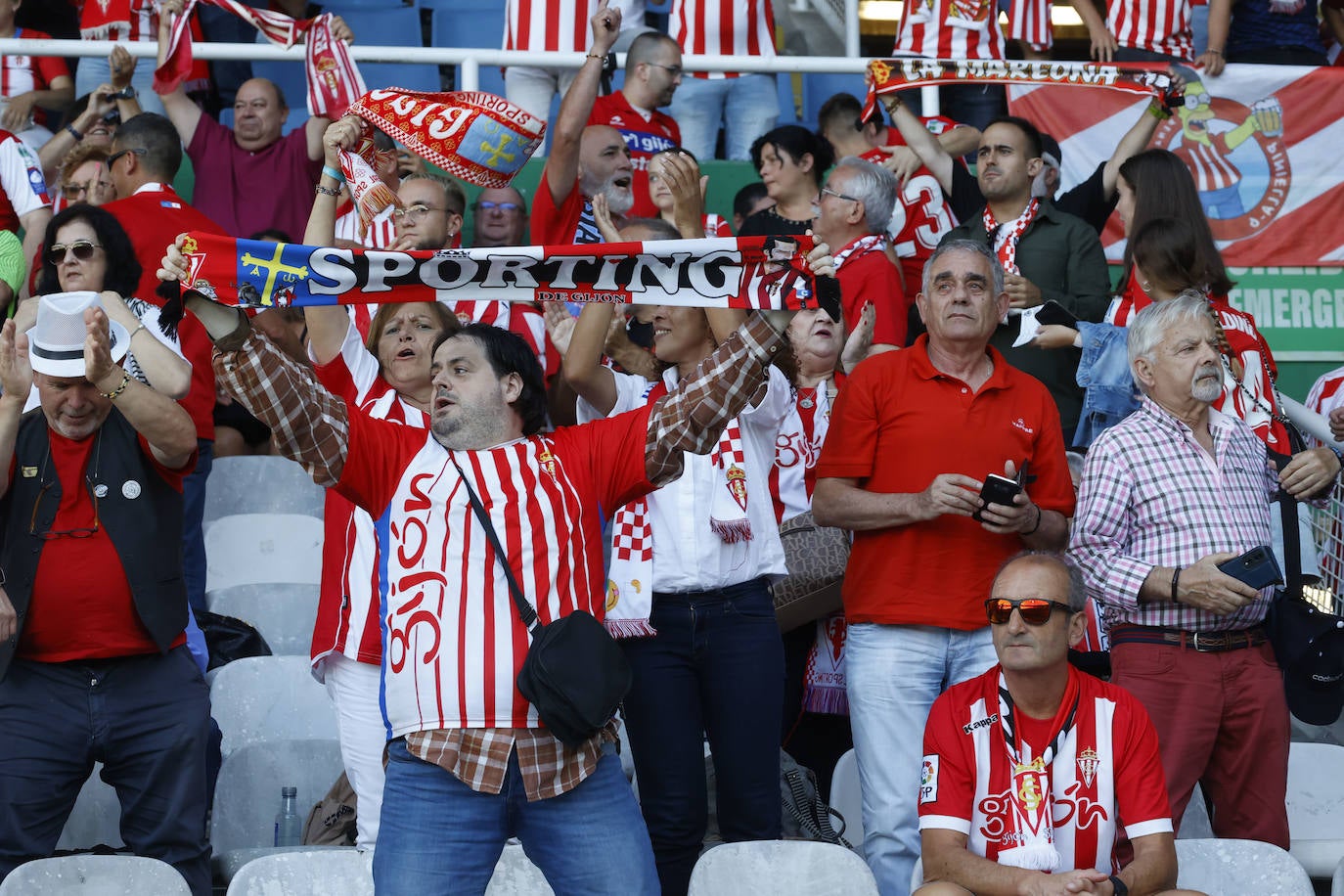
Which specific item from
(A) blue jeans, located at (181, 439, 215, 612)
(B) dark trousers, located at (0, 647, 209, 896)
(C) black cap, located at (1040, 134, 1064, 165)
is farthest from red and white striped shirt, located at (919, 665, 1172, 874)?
(C) black cap, located at (1040, 134, 1064, 165)

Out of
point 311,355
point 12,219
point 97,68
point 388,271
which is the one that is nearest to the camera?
point 388,271

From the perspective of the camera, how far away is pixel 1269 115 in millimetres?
7887

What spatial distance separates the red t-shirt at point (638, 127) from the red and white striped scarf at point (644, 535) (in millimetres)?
2835

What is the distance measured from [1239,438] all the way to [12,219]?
516 cm

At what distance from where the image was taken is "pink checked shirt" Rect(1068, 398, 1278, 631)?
4.36 metres

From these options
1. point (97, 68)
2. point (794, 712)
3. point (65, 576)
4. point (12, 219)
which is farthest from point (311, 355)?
point (97, 68)

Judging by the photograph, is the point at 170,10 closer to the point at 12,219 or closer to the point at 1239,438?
the point at 12,219

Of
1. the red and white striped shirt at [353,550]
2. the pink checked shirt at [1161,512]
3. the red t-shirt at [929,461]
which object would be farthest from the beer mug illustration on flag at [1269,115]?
the red and white striped shirt at [353,550]

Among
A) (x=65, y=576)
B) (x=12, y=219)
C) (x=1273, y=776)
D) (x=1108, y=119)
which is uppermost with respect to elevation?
(x=1108, y=119)

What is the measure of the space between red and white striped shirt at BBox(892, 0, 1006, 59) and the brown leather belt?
4173 mm

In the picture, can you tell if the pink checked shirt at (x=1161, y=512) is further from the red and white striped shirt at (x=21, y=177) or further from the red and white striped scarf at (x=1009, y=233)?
the red and white striped shirt at (x=21, y=177)

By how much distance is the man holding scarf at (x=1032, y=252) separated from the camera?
594cm

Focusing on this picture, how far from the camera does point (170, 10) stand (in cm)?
747

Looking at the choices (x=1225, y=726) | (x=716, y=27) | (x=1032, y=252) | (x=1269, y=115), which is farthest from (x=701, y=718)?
(x=1269, y=115)
